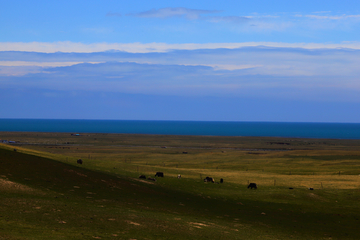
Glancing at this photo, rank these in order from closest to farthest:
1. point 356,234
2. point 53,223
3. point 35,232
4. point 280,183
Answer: point 35,232 → point 53,223 → point 356,234 → point 280,183

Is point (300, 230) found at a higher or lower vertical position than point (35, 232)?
lower

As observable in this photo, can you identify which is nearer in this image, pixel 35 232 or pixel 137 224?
pixel 35 232

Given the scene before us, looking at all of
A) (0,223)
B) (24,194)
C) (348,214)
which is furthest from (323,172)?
(0,223)

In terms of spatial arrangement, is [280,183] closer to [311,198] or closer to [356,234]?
[311,198]

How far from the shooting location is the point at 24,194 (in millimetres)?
27109

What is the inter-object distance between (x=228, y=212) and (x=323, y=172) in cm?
4861

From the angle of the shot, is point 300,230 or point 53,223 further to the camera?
point 300,230

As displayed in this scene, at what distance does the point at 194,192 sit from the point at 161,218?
1737cm

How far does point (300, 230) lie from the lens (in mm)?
28828

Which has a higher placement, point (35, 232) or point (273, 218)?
point (35, 232)

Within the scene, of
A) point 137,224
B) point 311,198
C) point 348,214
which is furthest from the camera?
point 311,198

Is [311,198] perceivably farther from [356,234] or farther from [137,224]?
[137,224]

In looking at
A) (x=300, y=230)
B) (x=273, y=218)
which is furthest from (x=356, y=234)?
(x=273, y=218)

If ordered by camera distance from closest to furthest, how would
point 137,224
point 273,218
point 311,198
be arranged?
1. point 137,224
2. point 273,218
3. point 311,198
